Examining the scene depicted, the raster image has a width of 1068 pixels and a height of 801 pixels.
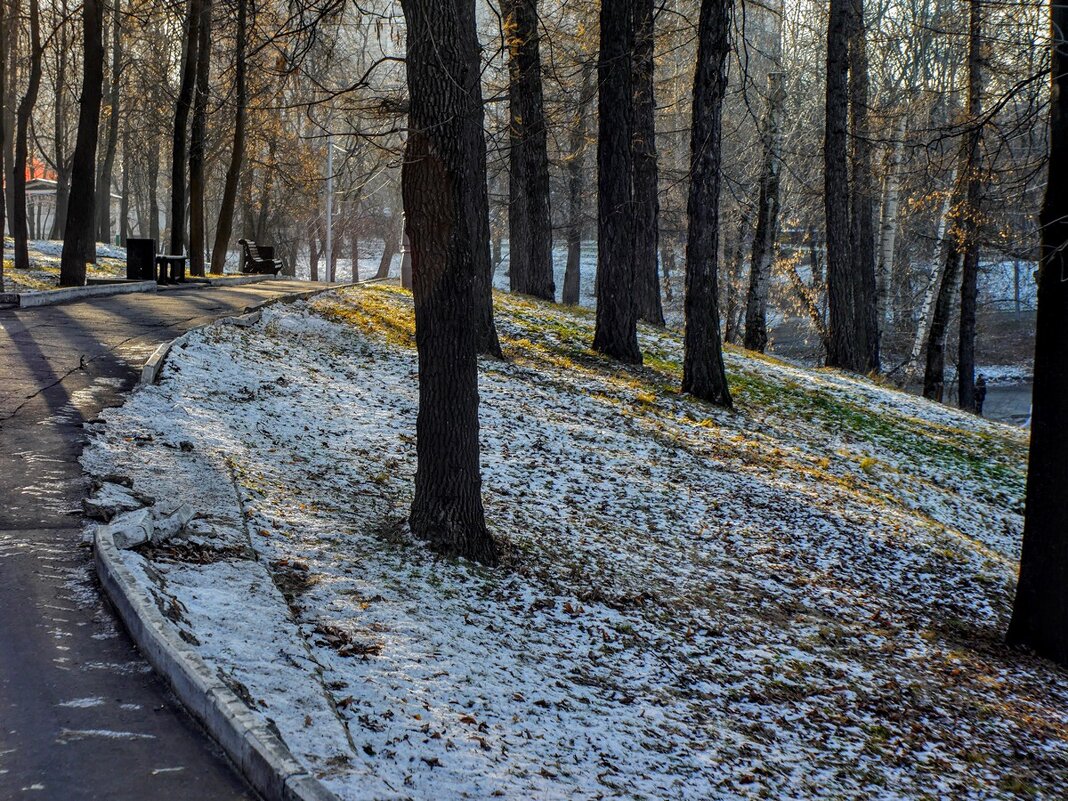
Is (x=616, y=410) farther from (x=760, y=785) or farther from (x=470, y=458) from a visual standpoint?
(x=760, y=785)

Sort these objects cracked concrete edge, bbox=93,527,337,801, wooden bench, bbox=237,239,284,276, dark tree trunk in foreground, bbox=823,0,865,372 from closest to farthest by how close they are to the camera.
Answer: cracked concrete edge, bbox=93,527,337,801, dark tree trunk in foreground, bbox=823,0,865,372, wooden bench, bbox=237,239,284,276

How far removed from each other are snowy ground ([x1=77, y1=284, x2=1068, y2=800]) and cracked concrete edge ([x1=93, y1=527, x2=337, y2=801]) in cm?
16

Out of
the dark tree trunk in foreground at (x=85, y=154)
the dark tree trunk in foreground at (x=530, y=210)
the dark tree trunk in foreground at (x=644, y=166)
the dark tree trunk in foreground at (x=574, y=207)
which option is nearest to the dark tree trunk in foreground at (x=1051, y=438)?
the dark tree trunk in foreground at (x=644, y=166)

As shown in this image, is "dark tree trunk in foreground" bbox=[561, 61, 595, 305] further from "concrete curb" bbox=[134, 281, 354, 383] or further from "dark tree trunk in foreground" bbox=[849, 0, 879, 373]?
"concrete curb" bbox=[134, 281, 354, 383]

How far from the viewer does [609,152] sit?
47.0 feet

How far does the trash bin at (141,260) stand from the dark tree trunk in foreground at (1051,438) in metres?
17.8

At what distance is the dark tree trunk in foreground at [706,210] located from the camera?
12.2 m

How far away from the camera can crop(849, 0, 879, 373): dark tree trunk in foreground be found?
20759 millimetres

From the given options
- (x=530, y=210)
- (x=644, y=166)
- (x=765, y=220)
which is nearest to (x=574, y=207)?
(x=765, y=220)

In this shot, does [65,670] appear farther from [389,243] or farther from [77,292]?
[389,243]

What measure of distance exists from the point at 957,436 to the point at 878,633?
903 centimetres

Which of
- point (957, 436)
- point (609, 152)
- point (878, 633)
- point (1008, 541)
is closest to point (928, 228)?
point (957, 436)

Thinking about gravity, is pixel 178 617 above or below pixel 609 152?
below

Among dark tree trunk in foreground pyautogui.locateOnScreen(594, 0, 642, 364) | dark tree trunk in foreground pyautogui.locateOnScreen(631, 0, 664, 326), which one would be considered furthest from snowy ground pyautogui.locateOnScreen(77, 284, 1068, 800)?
dark tree trunk in foreground pyautogui.locateOnScreen(631, 0, 664, 326)
